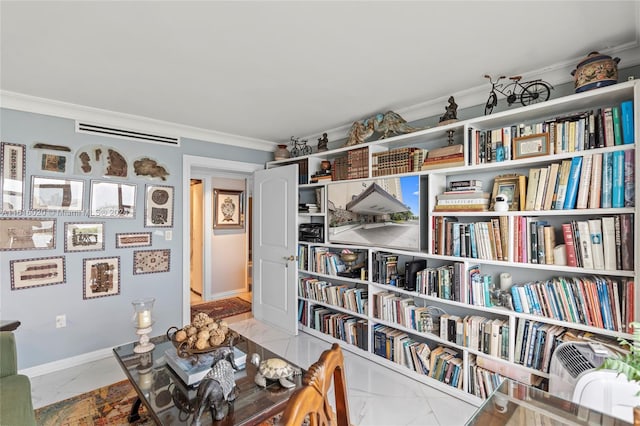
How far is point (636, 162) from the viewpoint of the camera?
1551mm

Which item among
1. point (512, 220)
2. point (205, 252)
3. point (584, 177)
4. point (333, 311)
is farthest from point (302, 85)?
point (205, 252)

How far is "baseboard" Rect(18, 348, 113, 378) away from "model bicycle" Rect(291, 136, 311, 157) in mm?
2994

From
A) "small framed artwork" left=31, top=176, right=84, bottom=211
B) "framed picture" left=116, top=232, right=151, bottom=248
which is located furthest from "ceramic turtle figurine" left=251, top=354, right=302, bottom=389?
"small framed artwork" left=31, top=176, right=84, bottom=211

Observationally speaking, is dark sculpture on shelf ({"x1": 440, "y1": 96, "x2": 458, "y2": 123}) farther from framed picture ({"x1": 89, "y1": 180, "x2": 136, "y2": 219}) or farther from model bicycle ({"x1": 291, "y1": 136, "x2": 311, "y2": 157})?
framed picture ({"x1": 89, "y1": 180, "x2": 136, "y2": 219})

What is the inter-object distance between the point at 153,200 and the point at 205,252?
71.2 inches

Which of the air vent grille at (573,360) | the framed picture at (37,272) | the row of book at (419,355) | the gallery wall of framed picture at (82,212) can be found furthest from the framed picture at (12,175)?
the air vent grille at (573,360)

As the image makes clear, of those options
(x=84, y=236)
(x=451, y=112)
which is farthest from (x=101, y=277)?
(x=451, y=112)

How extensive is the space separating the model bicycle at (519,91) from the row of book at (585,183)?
516 millimetres

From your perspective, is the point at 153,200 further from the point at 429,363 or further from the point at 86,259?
the point at 429,363

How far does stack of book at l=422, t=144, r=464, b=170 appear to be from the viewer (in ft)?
7.43

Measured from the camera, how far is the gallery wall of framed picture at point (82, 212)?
98.9 inches

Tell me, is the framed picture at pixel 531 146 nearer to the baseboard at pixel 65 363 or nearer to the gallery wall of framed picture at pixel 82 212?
the gallery wall of framed picture at pixel 82 212

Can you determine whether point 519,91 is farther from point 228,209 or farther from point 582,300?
point 228,209

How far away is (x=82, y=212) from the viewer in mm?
2801
